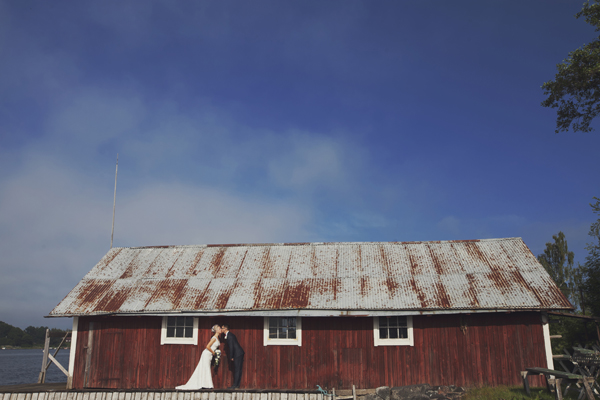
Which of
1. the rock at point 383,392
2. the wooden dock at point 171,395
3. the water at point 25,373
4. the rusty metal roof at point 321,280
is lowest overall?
the water at point 25,373

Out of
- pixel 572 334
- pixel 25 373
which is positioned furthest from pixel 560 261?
pixel 25 373

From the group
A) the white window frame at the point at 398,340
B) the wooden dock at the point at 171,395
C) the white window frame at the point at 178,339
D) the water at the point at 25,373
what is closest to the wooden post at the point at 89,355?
the white window frame at the point at 178,339

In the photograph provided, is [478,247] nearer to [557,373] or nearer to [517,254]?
[517,254]

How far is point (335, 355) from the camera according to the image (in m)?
14.1

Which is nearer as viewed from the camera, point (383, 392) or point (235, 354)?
point (383, 392)

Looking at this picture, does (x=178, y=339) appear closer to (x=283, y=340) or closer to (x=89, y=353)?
(x=89, y=353)

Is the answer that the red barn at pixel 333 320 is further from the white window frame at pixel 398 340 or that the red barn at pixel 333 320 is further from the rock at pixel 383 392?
the rock at pixel 383 392

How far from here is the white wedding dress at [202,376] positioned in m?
13.7

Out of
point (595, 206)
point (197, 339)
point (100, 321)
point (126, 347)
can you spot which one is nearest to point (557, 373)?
point (595, 206)

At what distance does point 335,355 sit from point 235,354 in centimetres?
315

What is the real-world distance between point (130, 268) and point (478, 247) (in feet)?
44.5

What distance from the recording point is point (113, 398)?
35.4ft

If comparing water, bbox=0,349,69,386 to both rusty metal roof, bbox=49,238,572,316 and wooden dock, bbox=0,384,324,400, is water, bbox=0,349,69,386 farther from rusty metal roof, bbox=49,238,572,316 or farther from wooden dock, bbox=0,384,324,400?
wooden dock, bbox=0,384,324,400

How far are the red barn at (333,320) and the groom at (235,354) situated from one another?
38 centimetres
